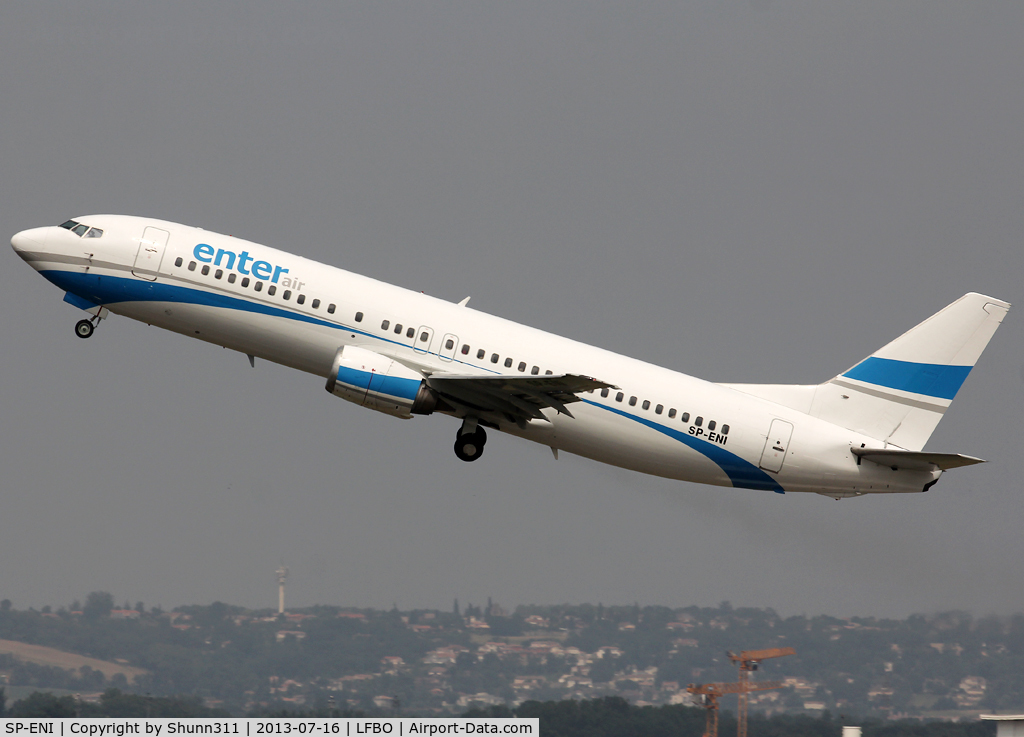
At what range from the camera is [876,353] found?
4106cm

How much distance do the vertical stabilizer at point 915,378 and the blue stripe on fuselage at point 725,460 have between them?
11.3 feet

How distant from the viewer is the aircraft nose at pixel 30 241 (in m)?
37.9

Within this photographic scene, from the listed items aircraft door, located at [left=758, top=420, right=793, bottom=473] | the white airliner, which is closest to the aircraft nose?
the white airliner

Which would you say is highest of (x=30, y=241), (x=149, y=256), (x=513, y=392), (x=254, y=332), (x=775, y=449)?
(x=30, y=241)

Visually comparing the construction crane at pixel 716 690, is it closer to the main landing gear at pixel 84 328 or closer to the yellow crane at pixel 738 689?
the yellow crane at pixel 738 689

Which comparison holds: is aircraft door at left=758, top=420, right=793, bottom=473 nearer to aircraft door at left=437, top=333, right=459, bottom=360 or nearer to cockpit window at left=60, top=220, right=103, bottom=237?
aircraft door at left=437, top=333, right=459, bottom=360

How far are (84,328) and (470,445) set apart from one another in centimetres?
1422

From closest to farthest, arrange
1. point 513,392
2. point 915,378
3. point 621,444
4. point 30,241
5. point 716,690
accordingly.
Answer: point 513,392, point 621,444, point 30,241, point 915,378, point 716,690

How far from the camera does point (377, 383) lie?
3538 centimetres

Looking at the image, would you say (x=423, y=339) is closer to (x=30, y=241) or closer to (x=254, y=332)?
(x=254, y=332)

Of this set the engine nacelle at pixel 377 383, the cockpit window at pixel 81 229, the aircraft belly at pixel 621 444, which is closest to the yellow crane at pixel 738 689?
the aircraft belly at pixel 621 444

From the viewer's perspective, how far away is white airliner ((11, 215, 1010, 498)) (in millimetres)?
36344

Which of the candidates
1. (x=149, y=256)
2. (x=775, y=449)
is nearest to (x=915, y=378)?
(x=775, y=449)

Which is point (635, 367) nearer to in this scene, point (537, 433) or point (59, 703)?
point (537, 433)
